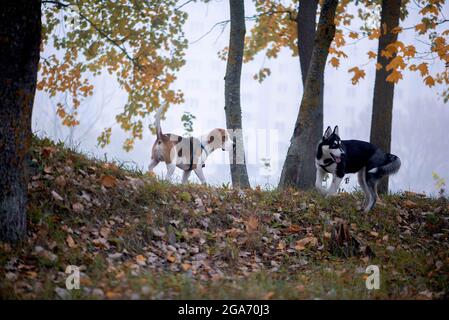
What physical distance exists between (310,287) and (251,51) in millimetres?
12395

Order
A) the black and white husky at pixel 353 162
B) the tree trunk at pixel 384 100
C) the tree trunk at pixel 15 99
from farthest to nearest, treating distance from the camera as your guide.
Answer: the tree trunk at pixel 384 100
the black and white husky at pixel 353 162
the tree trunk at pixel 15 99

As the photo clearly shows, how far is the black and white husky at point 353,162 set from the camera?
10.4 m

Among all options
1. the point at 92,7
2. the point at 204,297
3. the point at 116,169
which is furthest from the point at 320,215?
the point at 92,7

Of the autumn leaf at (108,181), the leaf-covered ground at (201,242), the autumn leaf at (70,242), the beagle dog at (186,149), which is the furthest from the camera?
the beagle dog at (186,149)

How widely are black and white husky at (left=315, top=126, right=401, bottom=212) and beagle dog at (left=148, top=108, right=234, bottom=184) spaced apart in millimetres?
2666

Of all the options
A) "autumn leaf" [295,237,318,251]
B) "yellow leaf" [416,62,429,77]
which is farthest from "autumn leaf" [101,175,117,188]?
"yellow leaf" [416,62,429,77]

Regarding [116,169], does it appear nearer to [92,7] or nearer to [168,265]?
[168,265]

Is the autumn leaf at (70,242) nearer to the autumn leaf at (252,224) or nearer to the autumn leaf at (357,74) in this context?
the autumn leaf at (252,224)

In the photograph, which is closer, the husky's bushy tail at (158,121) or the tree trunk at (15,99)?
the tree trunk at (15,99)

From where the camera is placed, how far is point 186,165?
1222 centimetres

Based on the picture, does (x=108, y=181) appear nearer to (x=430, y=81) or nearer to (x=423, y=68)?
(x=423, y=68)

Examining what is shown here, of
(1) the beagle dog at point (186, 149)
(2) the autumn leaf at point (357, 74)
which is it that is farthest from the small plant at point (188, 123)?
(2) the autumn leaf at point (357, 74)

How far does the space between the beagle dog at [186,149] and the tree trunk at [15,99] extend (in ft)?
16.3

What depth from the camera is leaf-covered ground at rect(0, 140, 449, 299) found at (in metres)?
5.93
